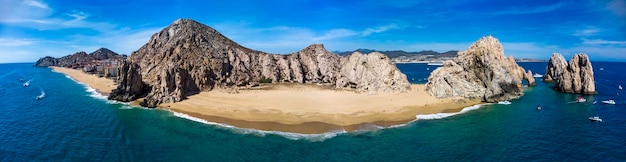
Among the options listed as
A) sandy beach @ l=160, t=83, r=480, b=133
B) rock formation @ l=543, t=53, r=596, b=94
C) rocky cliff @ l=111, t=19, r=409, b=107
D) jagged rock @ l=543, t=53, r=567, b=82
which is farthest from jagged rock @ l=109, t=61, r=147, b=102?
jagged rock @ l=543, t=53, r=567, b=82

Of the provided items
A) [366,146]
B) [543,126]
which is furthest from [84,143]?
[543,126]

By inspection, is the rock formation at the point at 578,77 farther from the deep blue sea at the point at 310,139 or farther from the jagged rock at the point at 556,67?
the deep blue sea at the point at 310,139

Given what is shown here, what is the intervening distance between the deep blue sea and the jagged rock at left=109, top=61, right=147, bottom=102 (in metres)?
10.8

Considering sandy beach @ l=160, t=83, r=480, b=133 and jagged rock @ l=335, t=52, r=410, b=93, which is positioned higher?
jagged rock @ l=335, t=52, r=410, b=93

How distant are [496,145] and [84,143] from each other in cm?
4906

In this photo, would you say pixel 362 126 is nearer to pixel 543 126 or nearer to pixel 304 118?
pixel 304 118

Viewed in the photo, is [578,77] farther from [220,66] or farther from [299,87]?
[220,66]

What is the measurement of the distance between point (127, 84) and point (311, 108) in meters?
41.2

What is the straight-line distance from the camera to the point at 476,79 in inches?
3083

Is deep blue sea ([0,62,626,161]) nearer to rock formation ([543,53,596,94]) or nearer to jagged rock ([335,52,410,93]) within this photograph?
jagged rock ([335,52,410,93])

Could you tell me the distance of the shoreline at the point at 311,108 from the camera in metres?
54.2

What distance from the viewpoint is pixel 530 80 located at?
109562mm

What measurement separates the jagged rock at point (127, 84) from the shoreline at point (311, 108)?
2.64 m

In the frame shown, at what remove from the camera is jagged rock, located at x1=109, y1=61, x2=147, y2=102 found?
2972 inches
